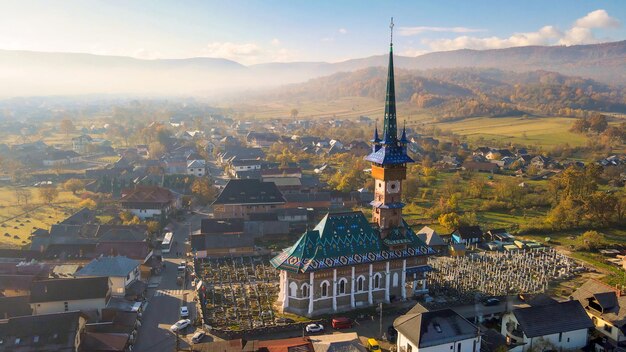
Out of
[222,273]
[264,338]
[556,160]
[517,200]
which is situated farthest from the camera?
[556,160]

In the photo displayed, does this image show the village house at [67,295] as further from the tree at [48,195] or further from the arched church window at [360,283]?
the tree at [48,195]

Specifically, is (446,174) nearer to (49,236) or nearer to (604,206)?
(604,206)

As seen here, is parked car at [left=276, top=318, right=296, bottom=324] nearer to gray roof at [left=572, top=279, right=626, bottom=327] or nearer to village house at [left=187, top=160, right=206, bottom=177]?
gray roof at [left=572, top=279, right=626, bottom=327]

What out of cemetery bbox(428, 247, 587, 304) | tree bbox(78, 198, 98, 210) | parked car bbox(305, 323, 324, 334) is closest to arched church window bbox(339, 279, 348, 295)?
parked car bbox(305, 323, 324, 334)

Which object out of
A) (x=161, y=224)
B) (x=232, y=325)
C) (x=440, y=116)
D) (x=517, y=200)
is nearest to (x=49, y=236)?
(x=161, y=224)

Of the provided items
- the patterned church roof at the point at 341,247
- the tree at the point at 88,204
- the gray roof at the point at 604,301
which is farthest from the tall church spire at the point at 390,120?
the tree at the point at 88,204

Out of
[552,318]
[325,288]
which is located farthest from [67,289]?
[552,318]
